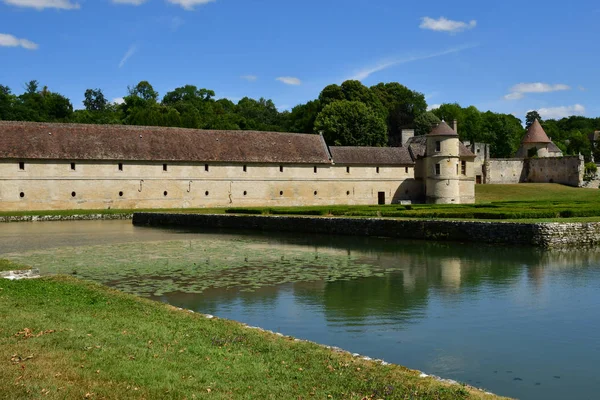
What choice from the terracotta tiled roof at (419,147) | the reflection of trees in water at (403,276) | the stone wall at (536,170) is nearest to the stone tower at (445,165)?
the terracotta tiled roof at (419,147)

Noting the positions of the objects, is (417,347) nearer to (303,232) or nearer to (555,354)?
(555,354)

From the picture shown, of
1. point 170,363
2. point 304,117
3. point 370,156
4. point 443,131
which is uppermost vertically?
point 304,117

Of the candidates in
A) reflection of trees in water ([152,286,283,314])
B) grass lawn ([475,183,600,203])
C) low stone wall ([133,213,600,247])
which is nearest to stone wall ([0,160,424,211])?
grass lawn ([475,183,600,203])

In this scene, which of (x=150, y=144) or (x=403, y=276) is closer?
(x=403, y=276)

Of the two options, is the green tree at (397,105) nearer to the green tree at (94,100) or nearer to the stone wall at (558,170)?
the stone wall at (558,170)

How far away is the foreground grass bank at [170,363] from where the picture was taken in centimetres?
632

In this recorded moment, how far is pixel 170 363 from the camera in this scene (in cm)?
719

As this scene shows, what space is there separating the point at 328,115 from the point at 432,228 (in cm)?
4363

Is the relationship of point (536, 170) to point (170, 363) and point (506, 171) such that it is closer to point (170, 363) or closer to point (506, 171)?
point (506, 171)

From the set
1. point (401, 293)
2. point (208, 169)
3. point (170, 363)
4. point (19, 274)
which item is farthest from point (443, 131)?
point (170, 363)

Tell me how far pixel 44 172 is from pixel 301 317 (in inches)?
1549

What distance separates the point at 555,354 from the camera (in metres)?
9.23

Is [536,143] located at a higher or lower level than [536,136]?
lower

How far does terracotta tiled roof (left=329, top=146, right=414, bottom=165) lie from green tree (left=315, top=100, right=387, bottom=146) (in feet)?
33.2
